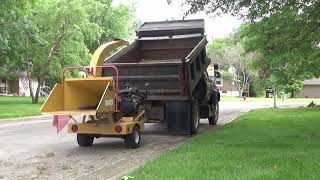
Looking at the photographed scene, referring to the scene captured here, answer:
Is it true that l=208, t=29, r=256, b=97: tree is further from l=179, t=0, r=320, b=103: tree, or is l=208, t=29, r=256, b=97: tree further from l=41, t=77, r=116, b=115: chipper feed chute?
l=41, t=77, r=116, b=115: chipper feed chute

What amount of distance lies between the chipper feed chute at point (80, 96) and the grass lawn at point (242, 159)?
6.84 feet

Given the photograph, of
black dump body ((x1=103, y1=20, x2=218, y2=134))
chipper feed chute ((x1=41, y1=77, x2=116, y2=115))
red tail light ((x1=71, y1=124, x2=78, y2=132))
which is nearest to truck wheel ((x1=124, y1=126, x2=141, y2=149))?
chipper feed chute ((x1=41, y1=77, x2=116, y2=115))

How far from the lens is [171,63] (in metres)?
15.2

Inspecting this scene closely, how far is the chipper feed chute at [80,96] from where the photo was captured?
12695 mm

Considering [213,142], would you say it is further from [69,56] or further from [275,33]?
[69,56]

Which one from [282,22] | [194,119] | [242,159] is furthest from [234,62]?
[242,159]

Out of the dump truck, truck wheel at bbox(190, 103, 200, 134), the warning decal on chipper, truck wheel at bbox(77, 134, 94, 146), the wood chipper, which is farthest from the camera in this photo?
truck wheel at bbox(190, 103, 200, 134)

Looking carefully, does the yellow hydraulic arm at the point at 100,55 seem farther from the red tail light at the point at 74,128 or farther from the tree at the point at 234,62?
the tree at the point at 234,62

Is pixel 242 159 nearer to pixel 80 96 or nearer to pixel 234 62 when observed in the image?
pixel 80 96

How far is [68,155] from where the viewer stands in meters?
12.4

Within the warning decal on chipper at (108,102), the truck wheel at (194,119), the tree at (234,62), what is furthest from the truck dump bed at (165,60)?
the tree at (234,62)

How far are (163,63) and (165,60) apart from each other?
270cm

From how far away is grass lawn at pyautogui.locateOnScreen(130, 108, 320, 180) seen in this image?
27.5ft

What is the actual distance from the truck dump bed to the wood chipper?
4.73 feet
